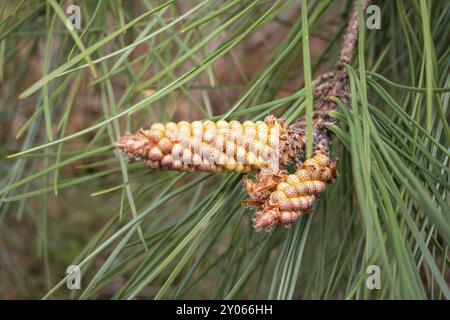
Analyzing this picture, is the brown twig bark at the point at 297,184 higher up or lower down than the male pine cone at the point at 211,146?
lower down

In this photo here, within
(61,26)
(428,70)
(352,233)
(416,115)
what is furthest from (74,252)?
(428,70)

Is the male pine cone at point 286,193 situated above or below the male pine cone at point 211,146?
below

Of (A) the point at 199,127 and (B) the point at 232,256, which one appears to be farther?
(B) the point at 232,256

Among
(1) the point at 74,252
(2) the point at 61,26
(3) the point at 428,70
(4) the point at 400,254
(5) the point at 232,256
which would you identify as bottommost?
(1) the point at 74,252

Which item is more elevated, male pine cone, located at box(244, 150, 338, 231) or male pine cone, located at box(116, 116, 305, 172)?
male pine cone, located at box(116, 116, 305, 172)

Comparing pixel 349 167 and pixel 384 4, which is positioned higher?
pixel 384 4
